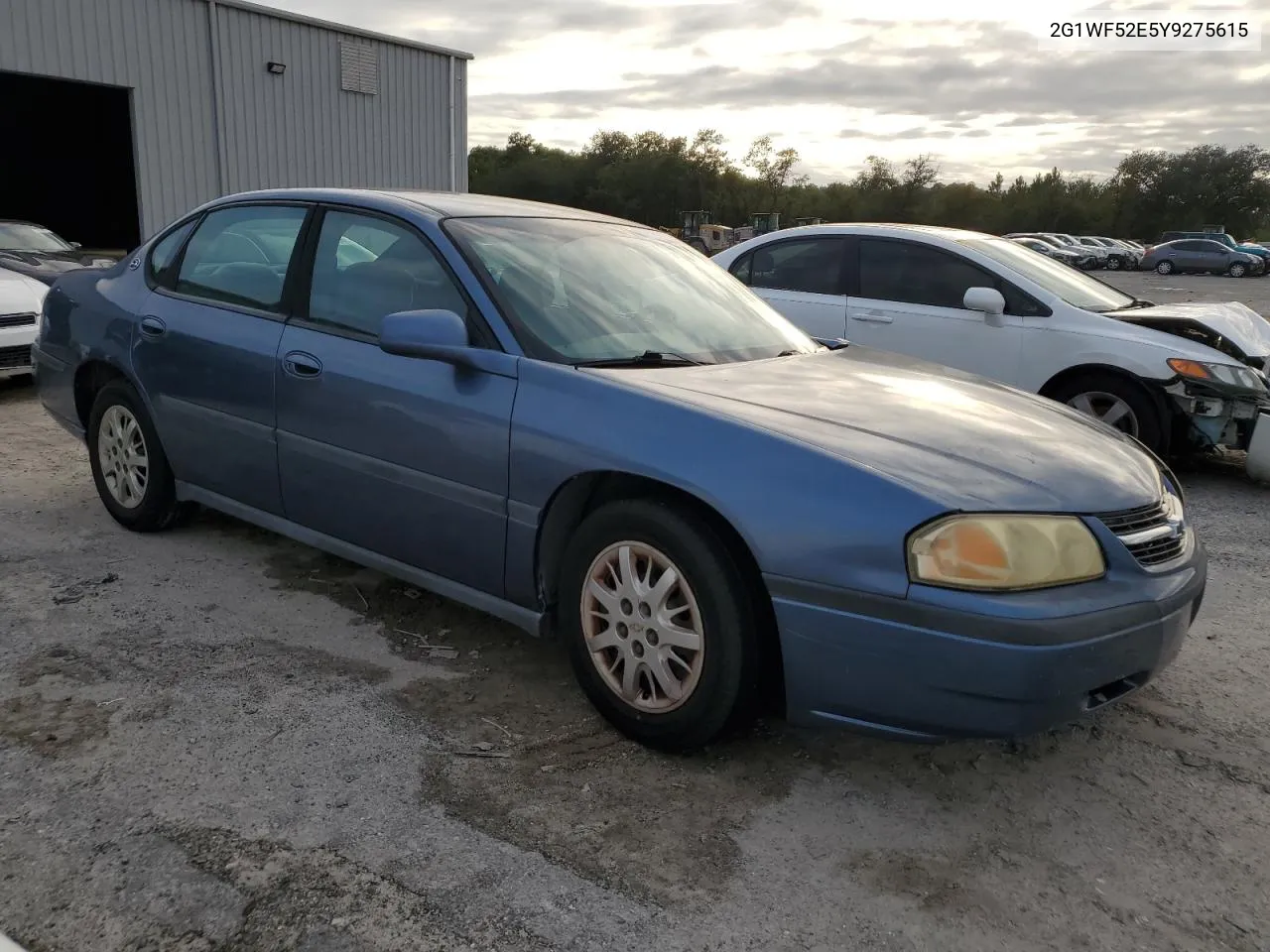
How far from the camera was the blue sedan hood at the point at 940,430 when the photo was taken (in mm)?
2467

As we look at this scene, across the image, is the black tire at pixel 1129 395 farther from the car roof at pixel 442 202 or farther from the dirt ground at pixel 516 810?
the car roof at pixel 442 202

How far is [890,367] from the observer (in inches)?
139

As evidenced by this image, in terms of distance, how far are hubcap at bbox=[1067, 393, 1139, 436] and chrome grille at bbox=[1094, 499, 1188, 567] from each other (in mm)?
3476

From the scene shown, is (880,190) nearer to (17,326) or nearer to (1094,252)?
(1094,252)

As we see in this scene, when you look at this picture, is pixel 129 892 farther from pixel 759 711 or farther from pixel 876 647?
pixel 876 647

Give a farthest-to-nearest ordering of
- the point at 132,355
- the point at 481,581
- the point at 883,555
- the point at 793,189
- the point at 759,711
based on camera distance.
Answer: the point at 793,189, the point at 132,355, the point at 481,581, the point at 759,711, the point at 883,555

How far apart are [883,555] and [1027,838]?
2.68 feet

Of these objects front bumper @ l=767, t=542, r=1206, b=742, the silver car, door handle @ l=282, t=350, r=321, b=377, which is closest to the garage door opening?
door handle @ l=282, t=350, r=321, b=377

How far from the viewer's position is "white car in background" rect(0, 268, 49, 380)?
7.45m

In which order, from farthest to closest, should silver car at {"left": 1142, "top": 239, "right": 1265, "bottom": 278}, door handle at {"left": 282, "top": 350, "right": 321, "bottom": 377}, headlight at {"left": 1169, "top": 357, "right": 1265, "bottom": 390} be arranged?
silver car at {"left": 1142, "top": 239, "right": 1265, "bottom": 278} → headlight at {"left": 1169, "top": 357, "right": 1265, "bottom": 390} → door handle at {"left": 282, "top": 350, "right": 321, "bottom": 377}

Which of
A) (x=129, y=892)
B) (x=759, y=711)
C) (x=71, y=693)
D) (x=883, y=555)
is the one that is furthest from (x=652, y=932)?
(x=71, y=693)

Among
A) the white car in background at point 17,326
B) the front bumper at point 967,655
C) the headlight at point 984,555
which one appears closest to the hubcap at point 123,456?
the front bumper at point 967,655

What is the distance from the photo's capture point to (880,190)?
7662cm

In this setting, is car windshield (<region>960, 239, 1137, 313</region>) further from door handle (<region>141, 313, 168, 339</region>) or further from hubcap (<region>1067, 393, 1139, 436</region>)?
door handle (<region>141, 313, 168, 339</region>)
